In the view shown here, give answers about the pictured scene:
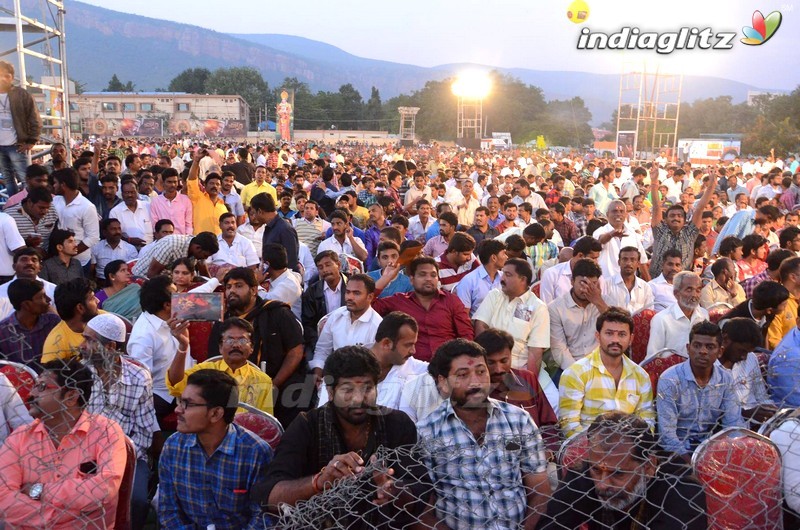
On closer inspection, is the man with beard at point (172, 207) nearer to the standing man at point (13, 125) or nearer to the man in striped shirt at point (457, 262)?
the standing man at point (13, 125)

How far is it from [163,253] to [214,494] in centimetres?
337

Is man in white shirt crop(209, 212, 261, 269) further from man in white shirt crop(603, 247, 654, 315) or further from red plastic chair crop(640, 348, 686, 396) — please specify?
red plastic chair crop(640, 348, 686, 396)

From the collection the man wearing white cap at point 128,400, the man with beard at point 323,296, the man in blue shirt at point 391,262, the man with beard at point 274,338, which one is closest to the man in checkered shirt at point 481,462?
the man wearing white cap at point 128,400

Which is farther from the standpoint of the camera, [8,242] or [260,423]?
[8,242]

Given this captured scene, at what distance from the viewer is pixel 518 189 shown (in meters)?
11.7

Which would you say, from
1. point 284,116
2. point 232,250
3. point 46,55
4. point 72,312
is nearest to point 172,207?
point 232,250

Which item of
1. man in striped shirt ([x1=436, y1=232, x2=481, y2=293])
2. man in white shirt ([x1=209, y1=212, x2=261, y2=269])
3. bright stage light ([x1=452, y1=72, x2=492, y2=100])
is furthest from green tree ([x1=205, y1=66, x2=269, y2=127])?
man in striped shirt ([x1=436, y1=232, x2=481, y2=293])

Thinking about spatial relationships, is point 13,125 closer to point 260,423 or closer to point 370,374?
point 260,423

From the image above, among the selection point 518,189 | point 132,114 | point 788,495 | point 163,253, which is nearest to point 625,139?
point 518,189

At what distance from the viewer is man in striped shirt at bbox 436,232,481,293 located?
6762 mm

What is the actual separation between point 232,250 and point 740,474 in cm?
498

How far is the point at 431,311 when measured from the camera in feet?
17.1

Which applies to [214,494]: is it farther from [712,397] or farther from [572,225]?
[572,225]

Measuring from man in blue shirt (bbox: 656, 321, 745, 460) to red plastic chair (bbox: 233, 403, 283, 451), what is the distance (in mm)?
1811
